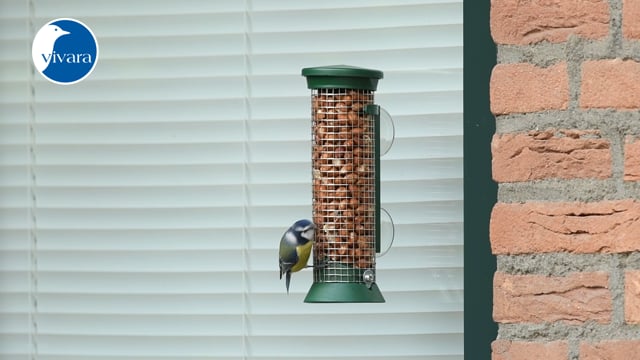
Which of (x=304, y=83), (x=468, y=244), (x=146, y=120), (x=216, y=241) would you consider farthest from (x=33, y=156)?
(x=468, y=244)

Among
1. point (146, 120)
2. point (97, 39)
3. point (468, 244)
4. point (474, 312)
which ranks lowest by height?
point (474, 312)

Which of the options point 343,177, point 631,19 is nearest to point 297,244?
point 343,177

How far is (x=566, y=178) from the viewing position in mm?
1873

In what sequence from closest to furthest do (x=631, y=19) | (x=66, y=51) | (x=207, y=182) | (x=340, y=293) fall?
(x=631, y=19)
(x=340, y=293)
(x=207, y=182)
(x=66, y=51)

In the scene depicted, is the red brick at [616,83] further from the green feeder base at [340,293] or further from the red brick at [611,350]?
the green feeder base at [340,293]

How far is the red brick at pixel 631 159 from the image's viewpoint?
1833mm

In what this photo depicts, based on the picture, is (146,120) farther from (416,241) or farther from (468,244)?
(468,244)

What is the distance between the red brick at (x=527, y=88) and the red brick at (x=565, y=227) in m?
0.17

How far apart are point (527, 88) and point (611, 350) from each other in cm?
47

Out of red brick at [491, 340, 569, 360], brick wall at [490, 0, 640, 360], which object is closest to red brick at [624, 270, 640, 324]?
brick wall at [490, 0, 640, 360]

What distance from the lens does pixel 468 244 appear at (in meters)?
2.11

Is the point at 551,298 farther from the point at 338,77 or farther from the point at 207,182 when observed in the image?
the point at 207,182

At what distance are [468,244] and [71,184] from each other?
111 centimetres

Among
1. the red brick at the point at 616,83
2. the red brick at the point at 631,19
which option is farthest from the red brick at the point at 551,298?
the red brick at the point at 631,19
